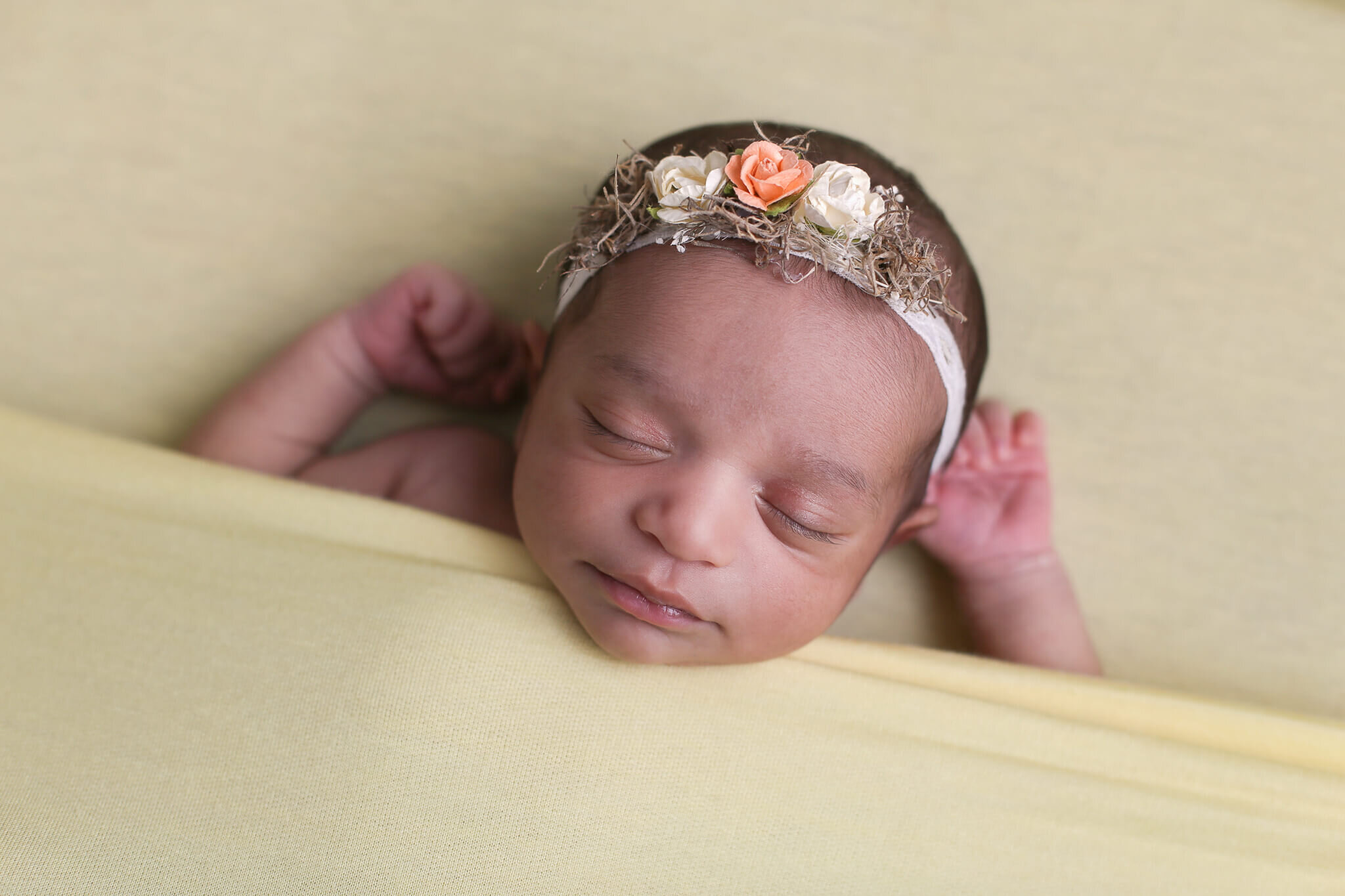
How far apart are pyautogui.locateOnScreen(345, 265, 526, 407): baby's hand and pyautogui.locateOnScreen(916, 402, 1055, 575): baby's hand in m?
0.78

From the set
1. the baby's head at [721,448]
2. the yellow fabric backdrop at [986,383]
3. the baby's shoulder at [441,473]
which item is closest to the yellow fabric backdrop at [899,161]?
the yellow fabric backdrop at [986,383]

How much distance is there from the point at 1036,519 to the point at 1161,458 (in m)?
0.26

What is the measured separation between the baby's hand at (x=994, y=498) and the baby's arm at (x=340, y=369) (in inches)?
33.6

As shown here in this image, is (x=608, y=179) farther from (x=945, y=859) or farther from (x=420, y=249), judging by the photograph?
(x=945, y=859)

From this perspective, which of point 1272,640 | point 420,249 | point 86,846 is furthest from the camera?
point 420,249

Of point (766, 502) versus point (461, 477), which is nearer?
point (766, 502)

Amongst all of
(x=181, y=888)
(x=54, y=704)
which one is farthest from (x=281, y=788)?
(x=54, y=704)

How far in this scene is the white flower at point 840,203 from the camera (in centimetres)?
107

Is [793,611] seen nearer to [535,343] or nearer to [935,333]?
[935,333]

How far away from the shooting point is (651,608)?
1115mm

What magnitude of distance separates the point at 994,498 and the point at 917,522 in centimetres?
25

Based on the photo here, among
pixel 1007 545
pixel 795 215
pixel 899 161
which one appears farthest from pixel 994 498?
pixel 795 215

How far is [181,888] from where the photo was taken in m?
1.08

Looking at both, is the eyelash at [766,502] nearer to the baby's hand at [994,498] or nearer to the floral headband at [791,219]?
the floral headband at [791,219]
